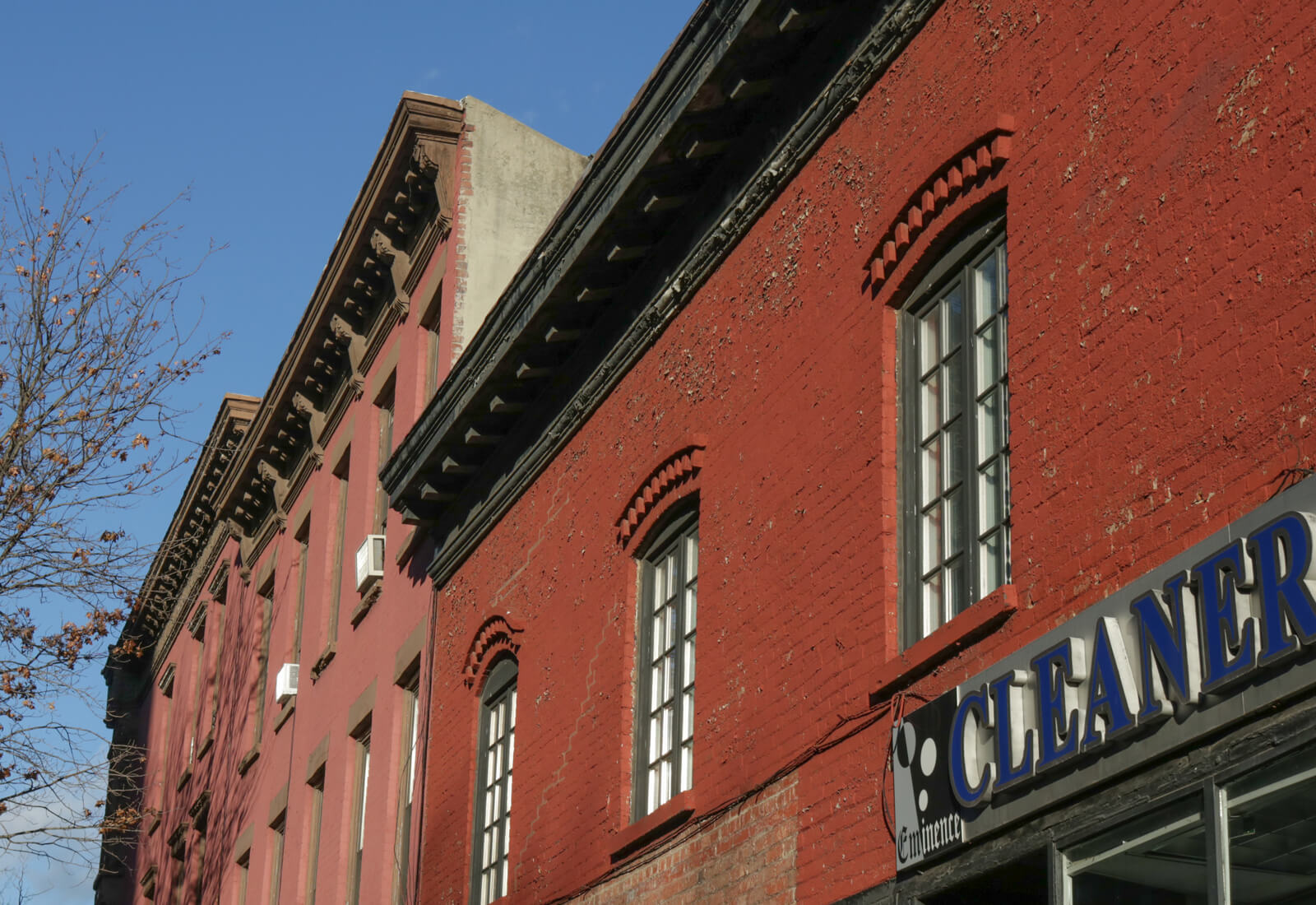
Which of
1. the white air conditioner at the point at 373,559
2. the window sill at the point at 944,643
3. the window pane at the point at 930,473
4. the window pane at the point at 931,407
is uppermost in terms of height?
the white air conditioner at the point at 373,559

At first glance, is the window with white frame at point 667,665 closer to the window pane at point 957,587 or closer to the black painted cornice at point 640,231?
the black painted cornice at point 640,231

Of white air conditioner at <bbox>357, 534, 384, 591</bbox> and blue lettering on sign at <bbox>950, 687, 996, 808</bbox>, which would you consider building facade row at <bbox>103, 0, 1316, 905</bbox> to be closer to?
blue lettering on sign at <bbox>950, 687, 996, 808</bbox>

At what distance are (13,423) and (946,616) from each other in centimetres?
1127

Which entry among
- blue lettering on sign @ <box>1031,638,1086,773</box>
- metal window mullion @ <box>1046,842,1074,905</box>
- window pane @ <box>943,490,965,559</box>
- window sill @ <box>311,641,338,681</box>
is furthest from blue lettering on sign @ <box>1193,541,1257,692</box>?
window sill @ <box>311,641,338,681</box>

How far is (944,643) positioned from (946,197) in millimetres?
2456

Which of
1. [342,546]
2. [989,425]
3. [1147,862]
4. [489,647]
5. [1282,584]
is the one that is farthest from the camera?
[342,546]

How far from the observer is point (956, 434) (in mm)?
9195

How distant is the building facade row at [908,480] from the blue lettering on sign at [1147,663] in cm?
2

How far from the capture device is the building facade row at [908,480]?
671cm

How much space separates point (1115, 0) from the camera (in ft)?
26.8

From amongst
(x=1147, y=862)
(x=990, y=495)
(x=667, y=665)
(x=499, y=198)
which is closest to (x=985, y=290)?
(x=990, y=495)

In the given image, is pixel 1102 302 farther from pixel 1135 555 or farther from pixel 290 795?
pixel 290 795

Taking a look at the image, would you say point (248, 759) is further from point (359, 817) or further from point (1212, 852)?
point (1212, 852)

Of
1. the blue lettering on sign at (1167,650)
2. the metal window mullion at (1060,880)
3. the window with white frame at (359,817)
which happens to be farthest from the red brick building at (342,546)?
the blue lettering on sign at (1167,650)
